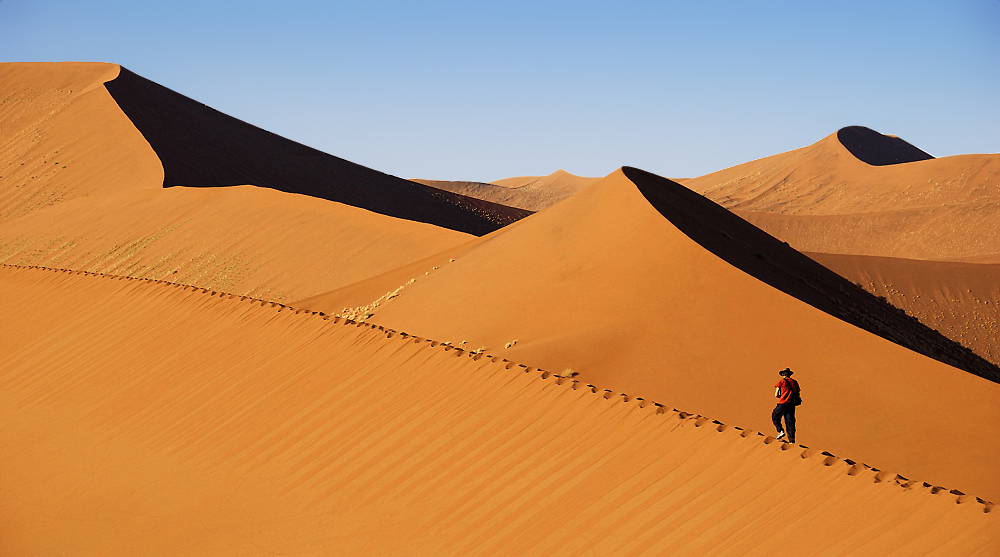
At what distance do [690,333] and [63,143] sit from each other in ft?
148

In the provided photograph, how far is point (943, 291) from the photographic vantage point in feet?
94.6

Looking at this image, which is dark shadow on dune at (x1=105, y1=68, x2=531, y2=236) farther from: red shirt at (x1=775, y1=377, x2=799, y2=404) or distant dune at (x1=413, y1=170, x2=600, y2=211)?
distant dune at (x1=413, y1=170, x2=600, y2=211)

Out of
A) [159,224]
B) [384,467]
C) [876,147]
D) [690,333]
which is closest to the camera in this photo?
[384,467]

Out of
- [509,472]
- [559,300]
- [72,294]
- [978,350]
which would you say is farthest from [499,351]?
[978,350]

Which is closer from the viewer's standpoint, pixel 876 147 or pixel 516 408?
pixel 516 408

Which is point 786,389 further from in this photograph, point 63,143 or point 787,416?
point 63,143

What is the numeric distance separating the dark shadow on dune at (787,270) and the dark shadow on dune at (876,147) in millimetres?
66084

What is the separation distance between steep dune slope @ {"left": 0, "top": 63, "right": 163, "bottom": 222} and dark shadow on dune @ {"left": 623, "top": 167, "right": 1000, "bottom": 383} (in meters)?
27.2

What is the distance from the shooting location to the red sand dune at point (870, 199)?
51.3 metres

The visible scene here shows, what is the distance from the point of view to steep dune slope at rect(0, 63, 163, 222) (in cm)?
4125

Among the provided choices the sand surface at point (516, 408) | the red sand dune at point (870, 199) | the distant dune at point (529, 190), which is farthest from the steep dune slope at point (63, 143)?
the distant dune at point (529, 190)

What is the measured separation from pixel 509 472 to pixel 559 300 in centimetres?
695

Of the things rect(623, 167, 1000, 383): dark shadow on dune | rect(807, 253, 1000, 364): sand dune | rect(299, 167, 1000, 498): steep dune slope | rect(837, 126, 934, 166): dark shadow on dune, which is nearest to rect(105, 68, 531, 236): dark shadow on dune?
rect(807, 253, 1000, 364): sand dune

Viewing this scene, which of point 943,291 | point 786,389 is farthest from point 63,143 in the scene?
point 786,389
